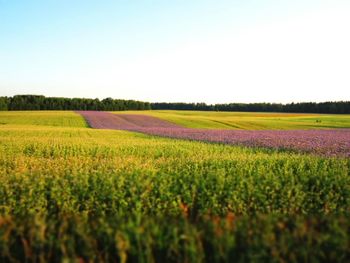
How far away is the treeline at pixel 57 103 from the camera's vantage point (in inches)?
4815

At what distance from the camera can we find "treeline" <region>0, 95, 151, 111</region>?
12231 cm

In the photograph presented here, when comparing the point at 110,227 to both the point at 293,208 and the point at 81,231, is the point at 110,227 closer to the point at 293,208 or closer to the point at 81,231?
the point at 81,231

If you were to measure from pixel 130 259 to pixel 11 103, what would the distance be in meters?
127

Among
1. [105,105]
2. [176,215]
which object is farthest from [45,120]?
[105,105]

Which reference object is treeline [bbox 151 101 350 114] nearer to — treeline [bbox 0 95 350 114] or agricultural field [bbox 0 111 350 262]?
treeline [bbox 0 95 350 114]

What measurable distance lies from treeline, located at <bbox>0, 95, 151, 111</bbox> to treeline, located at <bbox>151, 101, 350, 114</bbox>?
3129cm

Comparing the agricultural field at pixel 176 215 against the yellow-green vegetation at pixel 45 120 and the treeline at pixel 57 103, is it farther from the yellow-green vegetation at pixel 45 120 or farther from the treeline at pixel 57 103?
the treeline at pixel 57 103

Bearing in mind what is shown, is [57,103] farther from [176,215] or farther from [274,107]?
[176,215]

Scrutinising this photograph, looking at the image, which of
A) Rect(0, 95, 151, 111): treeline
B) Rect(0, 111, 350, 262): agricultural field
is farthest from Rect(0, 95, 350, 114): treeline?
Rect(0, 111, 350, 262): agricultural field

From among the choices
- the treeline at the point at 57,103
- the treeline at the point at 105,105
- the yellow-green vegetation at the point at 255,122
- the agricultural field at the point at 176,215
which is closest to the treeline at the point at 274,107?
the treeline at the point at 105,105

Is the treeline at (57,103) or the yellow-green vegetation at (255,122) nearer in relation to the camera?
the yellow-green vegetation at (255,122)

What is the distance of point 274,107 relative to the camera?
13450cm

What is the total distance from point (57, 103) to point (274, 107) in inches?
3022

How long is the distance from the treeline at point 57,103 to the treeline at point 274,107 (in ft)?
103
